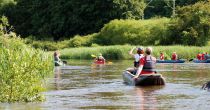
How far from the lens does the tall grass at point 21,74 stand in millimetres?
18109

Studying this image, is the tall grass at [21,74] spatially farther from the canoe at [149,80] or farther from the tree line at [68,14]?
the tree line at [68,14]

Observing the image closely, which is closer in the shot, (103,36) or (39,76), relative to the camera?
(39,76)

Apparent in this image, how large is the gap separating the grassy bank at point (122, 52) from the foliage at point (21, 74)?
32897 mm

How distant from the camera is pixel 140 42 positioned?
A: 68250 mm

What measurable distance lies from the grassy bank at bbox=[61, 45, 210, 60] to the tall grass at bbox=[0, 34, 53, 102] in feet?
108

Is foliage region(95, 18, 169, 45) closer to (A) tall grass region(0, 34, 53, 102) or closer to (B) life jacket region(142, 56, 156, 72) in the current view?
(B) life jacket region(142, 56, 156, 72)

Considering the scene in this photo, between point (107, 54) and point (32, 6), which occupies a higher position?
point (32, 6)

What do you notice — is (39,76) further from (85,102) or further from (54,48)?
(54,48)

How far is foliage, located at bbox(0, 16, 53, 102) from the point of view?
1811cm

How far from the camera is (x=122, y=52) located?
56625mm

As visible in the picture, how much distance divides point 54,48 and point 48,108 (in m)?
57.3

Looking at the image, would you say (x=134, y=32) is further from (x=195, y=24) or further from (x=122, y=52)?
(x=122, y=52)

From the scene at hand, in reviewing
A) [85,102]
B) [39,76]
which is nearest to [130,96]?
[85,102]

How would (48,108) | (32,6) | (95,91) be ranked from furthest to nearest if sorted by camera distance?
(32,6), (95,91), (48,108)
